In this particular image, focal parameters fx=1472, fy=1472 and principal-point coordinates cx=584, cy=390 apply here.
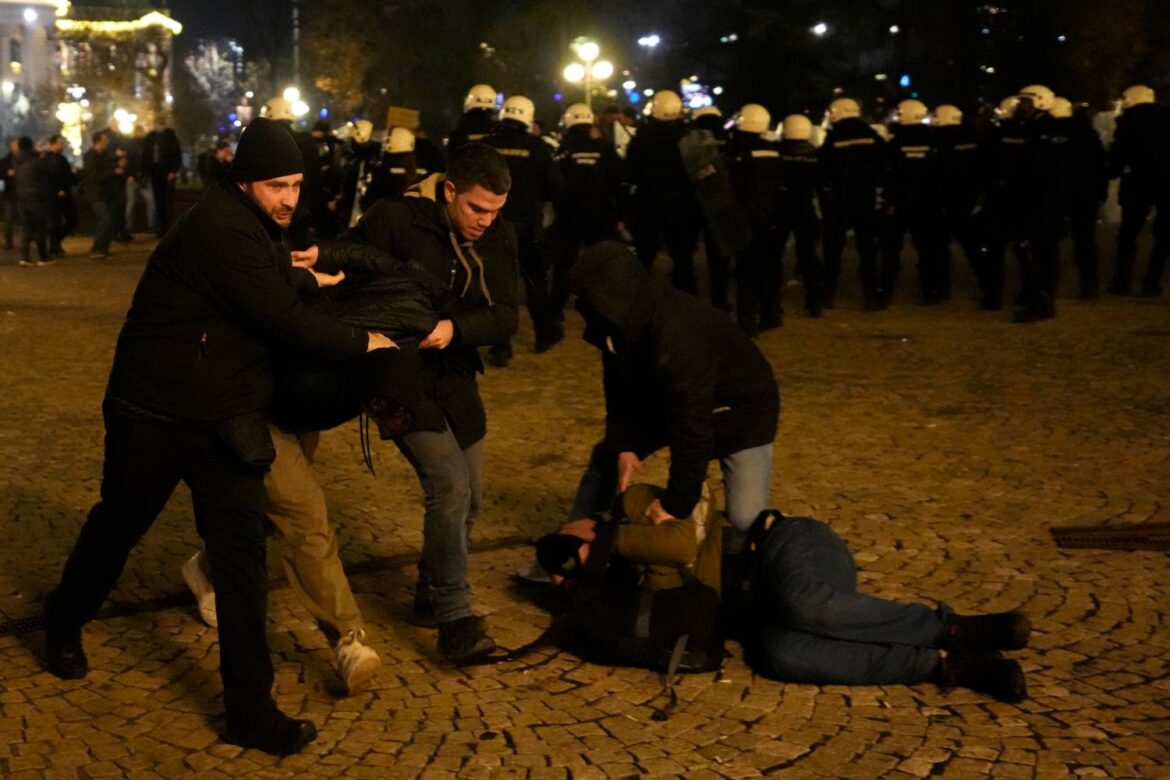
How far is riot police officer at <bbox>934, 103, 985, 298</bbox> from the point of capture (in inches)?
572

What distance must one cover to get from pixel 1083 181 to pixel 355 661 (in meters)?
11.2

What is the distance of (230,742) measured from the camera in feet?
15.8

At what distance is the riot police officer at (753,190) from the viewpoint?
43.7ft

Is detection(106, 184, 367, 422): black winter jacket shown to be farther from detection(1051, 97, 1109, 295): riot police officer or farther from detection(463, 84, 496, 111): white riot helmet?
detection(1051, 97, 1109, 295): riot police officer

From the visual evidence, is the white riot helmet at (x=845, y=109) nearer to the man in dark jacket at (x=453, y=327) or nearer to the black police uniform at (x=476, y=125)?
the black police uniform at (x=476, y=125)

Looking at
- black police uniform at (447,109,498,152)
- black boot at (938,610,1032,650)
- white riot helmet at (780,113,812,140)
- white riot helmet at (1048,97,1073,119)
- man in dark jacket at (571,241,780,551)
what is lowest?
black boot at (938,610,1032,650)

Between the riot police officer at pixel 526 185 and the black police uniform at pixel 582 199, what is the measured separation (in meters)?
0.69

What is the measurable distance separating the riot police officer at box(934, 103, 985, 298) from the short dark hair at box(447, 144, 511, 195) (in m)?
9.98

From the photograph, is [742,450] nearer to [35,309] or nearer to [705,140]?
[705,140]

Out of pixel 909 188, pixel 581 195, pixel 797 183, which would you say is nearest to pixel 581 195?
pixel 581 195

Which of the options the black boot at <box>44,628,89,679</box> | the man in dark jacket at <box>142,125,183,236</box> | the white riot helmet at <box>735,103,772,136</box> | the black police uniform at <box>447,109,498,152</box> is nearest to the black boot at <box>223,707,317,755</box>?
the black boot at <box>44,628,89,679</box>

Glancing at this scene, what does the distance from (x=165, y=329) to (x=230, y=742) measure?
1.37m

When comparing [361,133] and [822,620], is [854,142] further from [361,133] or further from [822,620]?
[822,620]

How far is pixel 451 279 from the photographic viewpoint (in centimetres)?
559
